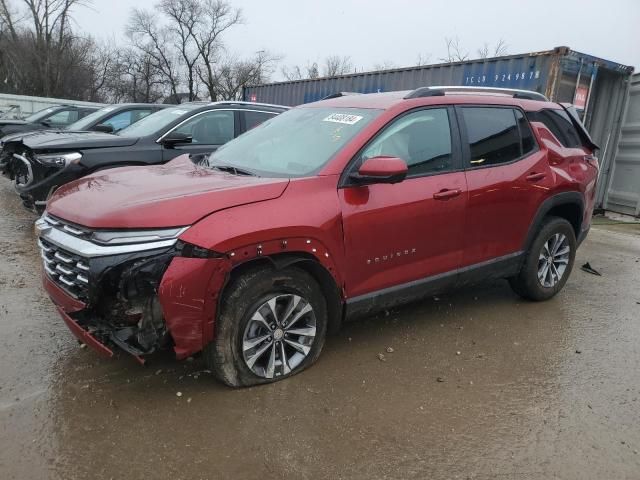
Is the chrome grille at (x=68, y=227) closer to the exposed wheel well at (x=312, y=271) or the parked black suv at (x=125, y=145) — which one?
Result: the exposed wheel well at (x=312, y=271)

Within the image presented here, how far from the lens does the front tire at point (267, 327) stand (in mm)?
2859

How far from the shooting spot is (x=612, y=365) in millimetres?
3676

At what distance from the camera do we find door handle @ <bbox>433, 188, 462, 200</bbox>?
142 inches

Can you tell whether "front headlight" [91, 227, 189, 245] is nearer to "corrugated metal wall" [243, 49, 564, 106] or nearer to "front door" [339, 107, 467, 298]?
"front door" [339, 107, 467, 298]

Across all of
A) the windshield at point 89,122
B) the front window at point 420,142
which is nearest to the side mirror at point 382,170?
the front window at point 420,142

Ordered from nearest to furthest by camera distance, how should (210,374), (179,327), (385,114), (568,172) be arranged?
(179,327), (210,374), (385,114), (568,172)

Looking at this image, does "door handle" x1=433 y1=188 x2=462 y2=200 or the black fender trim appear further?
the black fender trim

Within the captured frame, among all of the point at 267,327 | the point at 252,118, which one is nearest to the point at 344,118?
the point at 267,327

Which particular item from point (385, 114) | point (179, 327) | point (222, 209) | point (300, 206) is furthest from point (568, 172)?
point (179, 327)

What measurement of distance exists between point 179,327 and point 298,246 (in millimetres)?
799

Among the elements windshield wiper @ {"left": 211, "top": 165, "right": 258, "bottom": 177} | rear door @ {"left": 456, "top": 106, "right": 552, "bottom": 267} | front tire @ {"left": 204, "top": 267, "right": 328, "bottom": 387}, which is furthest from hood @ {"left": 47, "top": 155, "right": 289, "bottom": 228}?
rear door @ {"left": 456, "top": 106, "right": 552, "bottom": 267}

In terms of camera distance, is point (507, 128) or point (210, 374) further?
point (507, 128)

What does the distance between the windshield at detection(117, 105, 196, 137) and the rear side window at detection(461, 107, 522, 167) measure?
3.88 meters

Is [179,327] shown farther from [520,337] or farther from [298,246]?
[520,337]
